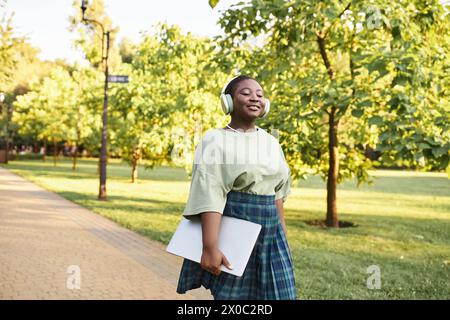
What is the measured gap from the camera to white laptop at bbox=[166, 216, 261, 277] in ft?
Result: 7.68

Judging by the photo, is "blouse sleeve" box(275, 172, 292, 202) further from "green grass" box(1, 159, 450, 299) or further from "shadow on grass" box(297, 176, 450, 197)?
"shadow on grass" box(297, 176, 450, 197)

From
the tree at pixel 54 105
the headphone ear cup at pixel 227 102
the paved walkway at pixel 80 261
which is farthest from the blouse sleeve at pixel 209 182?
the tree at pixel 54 105

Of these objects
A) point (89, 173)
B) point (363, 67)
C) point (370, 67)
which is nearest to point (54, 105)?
point (89, 173)

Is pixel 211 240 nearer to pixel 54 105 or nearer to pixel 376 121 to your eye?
pixel 376 121

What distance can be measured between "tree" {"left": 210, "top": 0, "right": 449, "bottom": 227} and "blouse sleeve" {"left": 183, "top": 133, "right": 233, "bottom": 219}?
1.48 meters

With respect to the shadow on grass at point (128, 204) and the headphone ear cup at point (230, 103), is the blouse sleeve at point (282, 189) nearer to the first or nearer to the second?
the headphone ear cup at point (230, 103)

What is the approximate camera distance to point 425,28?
769 centimetres

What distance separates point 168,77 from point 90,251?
10.4 meters

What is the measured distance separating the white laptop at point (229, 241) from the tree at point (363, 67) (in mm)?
1734

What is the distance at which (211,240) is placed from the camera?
232 cm

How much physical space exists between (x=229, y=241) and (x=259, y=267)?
0.87 feet

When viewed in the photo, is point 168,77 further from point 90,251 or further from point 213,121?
point 90,251
